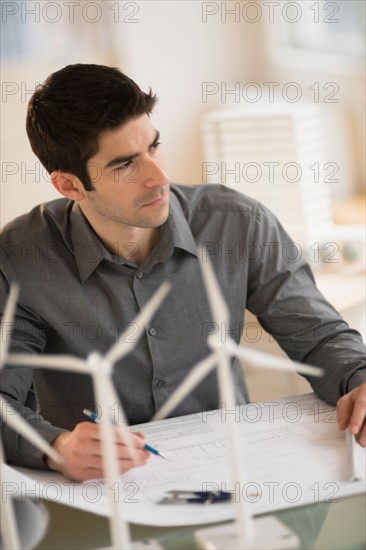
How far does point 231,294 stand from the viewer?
1.93 metres

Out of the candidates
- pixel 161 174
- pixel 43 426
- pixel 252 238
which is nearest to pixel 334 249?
pixel 252 238

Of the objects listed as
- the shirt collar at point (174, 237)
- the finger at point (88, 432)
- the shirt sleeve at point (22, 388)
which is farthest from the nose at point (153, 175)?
the finger at point (88, 432)

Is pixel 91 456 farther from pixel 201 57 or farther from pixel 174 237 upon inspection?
pixel 201 57

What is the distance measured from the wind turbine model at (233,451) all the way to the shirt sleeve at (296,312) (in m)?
0.51

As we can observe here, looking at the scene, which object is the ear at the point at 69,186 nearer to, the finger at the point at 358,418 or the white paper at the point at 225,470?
the white paper at the point at 225,470

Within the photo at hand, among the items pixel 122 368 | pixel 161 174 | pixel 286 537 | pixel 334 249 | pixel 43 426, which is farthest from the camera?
pixel 334 249

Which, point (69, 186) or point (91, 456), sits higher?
point (69, 186)

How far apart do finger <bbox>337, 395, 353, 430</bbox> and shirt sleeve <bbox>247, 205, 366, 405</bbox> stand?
0.13 m

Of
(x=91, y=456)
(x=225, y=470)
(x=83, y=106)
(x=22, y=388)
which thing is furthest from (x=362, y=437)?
(x=83, y=106)

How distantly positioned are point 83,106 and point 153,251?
0.32 m

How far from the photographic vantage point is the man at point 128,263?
1.79 metres

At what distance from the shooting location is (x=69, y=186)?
194 cm

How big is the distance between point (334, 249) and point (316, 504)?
230 cm

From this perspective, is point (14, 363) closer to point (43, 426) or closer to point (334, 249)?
point (43, 426)
